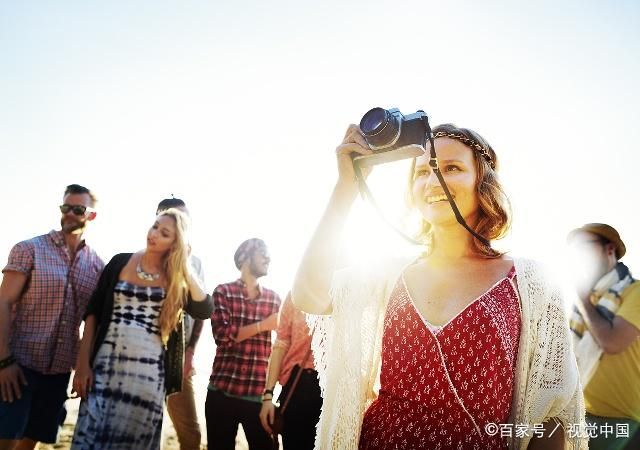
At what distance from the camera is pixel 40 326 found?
159 inches

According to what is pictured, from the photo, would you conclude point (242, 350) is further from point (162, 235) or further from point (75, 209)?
point (75, 209)

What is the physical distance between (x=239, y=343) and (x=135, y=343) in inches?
45.8

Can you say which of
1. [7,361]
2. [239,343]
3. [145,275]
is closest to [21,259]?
[7,361]

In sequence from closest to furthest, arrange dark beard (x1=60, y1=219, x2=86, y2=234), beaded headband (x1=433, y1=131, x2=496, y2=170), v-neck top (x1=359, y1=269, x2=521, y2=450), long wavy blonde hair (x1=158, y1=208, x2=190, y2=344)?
v-neck top (x1=359, y1=269, x2=521, y2=450) < beaded headband (x1=433, y1=131, x2=496, y2=170) < long wavy blonde hair (x1=158, y1=208, x2=190, y2=344) < dark beard (x1=60, y1=219, x2=86, y2=234)

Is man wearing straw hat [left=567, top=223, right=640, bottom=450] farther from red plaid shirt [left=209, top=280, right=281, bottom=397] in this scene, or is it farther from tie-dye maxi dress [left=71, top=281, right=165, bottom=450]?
tie-dye maxi dress [left=71, top=281, right=165, bottom=450]

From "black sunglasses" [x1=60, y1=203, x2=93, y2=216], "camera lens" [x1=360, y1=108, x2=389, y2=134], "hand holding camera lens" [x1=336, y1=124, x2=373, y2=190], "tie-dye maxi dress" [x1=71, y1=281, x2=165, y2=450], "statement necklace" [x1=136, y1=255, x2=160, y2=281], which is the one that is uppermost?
"black sunglasses" [x1=60, y1=203, x2=93, y2=216]

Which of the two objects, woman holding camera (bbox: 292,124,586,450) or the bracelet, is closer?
woman holding camera (bbox: 292,124,586,450)

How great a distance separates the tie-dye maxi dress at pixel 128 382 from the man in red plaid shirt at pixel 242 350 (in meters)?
0.69

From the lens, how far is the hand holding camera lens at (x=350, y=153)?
158 cm

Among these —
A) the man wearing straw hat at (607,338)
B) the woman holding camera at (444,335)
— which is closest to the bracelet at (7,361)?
the woman holding camera at (444,335)

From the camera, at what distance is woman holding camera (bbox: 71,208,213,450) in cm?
341

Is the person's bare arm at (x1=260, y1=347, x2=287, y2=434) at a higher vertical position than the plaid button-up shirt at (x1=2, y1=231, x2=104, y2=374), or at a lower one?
lower

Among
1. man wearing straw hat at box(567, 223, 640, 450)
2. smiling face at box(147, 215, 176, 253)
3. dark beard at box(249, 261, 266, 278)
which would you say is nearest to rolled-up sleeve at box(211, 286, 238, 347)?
dark beard at box(249, 261, 266, 278)

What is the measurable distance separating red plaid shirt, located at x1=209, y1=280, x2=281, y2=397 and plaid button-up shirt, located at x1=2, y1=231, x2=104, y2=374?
1308 mm
